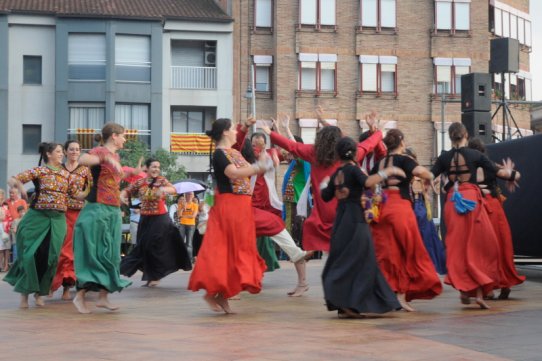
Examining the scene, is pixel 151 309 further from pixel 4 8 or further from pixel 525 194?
pixel 4 8

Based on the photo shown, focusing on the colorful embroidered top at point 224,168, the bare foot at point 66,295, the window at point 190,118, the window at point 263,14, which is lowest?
the bare foot at point 66,295

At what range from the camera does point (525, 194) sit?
18062mm

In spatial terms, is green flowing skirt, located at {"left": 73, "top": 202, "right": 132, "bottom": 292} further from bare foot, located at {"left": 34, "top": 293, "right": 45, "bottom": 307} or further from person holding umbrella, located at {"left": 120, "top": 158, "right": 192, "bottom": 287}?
person holding umbrella, located at {"left": 120, "top": 158, "right": 192, "bottom": 287}

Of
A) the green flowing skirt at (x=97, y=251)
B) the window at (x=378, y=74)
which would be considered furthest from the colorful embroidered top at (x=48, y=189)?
the window at (x=378, y=74)

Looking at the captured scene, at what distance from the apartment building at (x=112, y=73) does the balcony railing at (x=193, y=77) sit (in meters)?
0.04

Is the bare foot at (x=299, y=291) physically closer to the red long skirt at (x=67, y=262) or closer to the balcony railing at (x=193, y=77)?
the red long skirt at (x=67, y=262)

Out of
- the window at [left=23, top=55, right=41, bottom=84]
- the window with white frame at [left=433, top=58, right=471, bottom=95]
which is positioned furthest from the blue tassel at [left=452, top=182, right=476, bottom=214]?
the window with white frame at [left=433, top=58, right=471, bottom=95]

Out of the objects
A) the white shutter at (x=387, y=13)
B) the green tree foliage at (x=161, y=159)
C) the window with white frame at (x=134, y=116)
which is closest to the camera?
the green tree foliage at (x=161, y=159)

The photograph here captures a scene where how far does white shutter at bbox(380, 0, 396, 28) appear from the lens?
5299 cm

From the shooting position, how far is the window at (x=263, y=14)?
51812mm

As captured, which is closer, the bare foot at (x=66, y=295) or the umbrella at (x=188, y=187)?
the bare foot at (x=66, y=295)

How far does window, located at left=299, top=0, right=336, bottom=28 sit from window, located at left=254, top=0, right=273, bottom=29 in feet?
4.59

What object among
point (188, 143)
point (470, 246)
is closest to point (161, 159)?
point (188, 143)

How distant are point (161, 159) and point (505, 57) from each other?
2148 centimetres
